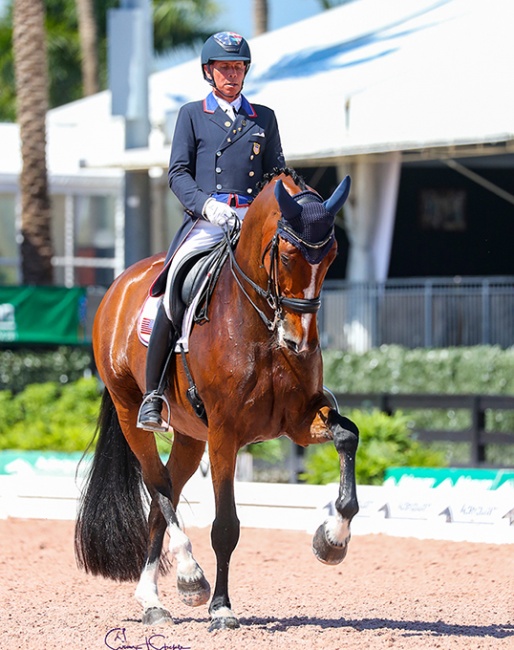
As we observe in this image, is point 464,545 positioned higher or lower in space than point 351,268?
lower

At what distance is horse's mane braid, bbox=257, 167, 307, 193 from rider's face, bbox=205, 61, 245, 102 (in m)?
0.62

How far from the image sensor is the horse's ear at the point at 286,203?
614cm

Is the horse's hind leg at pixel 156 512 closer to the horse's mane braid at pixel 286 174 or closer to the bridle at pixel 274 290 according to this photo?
the bridle at pixel 274 290

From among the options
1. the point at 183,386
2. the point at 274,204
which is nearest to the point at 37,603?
the point at 183,386

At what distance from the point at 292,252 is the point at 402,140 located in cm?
1047

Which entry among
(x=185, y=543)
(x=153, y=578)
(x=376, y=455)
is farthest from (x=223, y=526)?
(x=376, y=455)

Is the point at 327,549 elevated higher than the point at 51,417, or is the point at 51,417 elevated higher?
the point at 327,549

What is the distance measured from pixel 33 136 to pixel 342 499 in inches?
666

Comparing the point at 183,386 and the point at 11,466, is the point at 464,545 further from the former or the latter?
the point at 11,466

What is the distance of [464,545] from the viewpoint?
1086cm

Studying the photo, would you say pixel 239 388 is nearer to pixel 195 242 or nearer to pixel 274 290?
pixel 274 290

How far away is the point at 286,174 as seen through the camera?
22.1 ft
